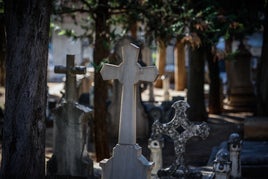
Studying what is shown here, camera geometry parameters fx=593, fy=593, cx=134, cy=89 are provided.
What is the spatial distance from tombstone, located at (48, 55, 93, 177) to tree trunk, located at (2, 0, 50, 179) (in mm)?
1572

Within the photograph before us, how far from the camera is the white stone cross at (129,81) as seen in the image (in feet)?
21.3

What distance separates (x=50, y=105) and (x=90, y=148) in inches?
166

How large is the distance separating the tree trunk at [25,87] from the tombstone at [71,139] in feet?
5.16

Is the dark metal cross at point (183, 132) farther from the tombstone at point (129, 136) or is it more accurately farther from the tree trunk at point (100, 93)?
the tree trunk at point (100, 93)

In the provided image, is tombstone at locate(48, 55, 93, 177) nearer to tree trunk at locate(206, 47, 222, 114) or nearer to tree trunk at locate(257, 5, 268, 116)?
tree trunk at locate(257, 5, 268, 116)

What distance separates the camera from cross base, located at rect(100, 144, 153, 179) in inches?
254

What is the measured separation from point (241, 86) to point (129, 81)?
14.0 metres

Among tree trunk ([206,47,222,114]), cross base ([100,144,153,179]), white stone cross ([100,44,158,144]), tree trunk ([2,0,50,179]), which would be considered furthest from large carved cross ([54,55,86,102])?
tree trunk ([206,47,222,114])

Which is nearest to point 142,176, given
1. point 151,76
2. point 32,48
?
point 151,76

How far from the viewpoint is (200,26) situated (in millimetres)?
10008

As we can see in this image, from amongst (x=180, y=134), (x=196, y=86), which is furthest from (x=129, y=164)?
(x=196, y=86)

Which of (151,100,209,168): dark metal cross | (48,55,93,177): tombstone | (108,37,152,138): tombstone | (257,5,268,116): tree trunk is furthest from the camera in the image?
(108,37,152,138): tombstone

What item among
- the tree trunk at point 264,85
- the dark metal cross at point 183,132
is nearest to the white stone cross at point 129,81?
the dark metal cross at point 183,132

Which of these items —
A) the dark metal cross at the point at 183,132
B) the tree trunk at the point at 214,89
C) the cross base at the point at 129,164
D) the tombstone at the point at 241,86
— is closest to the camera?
the cross base at the point at 129,164
